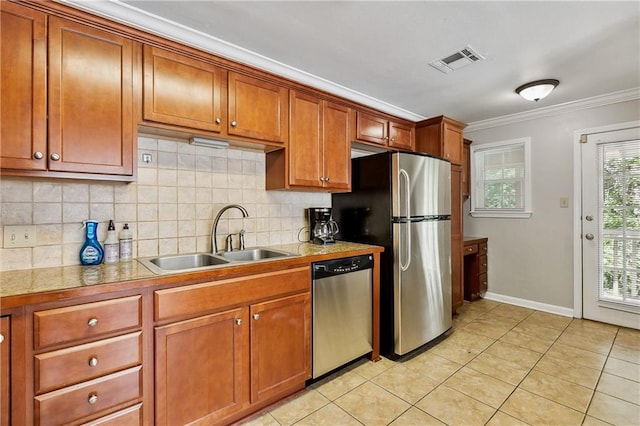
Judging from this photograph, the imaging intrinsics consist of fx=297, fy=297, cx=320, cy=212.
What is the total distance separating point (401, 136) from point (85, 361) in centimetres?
316

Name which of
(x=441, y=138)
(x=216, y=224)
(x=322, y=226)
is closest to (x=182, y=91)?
(x=216, y=224)

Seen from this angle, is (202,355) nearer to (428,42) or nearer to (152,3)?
(152,3)

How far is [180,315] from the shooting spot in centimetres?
151

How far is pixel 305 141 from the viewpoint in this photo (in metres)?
2.41

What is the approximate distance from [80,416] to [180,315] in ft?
1.74

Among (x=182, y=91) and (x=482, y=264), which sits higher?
(x=182, y=91)

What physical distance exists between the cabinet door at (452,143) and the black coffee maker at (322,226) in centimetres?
154

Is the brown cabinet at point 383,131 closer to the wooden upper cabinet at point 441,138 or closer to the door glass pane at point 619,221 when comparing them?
the wooden upper cabinet at point 441,138

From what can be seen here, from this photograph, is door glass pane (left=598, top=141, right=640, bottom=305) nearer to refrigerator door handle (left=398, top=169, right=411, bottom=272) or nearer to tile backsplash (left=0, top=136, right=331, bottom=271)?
refrigerator door handle (left=398, top=169, right=411, bottom=272)

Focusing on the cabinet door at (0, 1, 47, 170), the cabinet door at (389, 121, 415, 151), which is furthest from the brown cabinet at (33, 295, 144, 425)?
the cabinet door at (389, 121, 415, 151)

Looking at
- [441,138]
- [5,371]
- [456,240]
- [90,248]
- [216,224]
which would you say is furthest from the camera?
[456,240]

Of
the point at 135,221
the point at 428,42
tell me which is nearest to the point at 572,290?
the point at 428,42

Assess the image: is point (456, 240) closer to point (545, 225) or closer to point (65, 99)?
point (545, 225)

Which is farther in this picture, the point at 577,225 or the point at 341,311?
the point at 577,225
